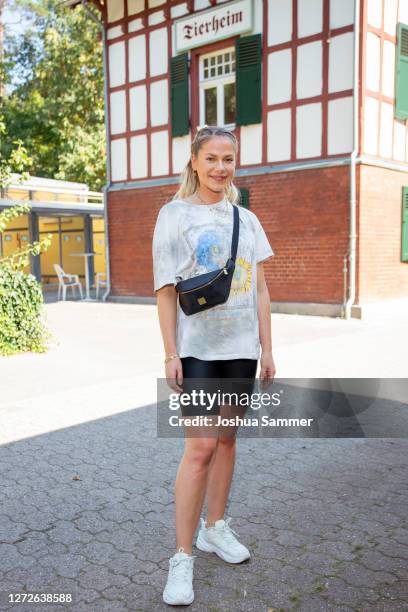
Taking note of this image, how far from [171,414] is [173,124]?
1051 cm

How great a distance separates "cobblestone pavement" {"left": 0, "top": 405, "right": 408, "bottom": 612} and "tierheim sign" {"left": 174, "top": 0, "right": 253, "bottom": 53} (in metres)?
11.1

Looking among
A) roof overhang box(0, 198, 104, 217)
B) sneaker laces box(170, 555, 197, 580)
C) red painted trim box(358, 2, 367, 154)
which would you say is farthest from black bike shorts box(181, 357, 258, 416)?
roof overhang box(0, 198, 104, 217)

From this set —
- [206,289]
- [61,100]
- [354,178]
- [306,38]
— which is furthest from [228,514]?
[61,100]

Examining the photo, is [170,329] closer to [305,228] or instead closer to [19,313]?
[19,313]

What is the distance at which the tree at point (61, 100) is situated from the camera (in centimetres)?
2595

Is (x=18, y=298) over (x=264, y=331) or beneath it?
beneath

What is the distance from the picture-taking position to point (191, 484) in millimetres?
2559

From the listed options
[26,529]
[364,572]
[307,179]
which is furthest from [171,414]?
[307,179]

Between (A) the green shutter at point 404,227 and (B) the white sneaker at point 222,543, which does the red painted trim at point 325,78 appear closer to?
(A) the green shutter at point 404,227

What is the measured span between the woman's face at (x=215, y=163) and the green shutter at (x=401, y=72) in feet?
37.3

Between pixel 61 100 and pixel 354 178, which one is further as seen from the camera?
pixel 61 100

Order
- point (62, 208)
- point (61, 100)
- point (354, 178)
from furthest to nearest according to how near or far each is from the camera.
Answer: point (61, 100)
point (62, 208)
point (354, 178)

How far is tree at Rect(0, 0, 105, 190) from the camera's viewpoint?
85.1ft

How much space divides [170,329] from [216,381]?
0.29m
